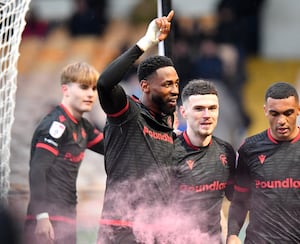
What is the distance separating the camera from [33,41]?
53.0ft

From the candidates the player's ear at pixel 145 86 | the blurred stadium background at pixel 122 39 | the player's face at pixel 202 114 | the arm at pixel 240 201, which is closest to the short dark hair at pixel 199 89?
the player's face at pixel 202 114

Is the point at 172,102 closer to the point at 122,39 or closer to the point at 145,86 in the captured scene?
the point at 145,86

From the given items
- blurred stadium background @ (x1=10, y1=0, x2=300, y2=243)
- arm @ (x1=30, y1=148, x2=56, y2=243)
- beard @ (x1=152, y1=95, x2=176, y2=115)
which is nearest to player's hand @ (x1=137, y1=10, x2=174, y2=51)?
beard @ (x1=152, y1=95, x2=176, y2=115)

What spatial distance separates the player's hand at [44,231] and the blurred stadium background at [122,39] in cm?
686

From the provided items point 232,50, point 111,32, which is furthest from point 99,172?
point 111,32

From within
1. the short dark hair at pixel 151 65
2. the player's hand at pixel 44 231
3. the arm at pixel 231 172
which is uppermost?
the short dark hair at pixel 151 65

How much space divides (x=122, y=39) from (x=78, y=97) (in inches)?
314

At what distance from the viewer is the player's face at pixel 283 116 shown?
19.9 feet

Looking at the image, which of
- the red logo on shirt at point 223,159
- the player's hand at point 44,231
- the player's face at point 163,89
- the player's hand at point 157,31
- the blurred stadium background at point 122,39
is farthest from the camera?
the blurred stadium background at point 122,39

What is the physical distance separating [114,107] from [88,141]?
1.59 metres

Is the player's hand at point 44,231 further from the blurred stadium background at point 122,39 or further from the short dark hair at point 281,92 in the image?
the blurred stadium background at point 122,39

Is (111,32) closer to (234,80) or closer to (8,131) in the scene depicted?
(234,80)

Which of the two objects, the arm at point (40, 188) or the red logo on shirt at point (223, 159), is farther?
the arm at point (40, 188)

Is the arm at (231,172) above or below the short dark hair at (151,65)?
below
